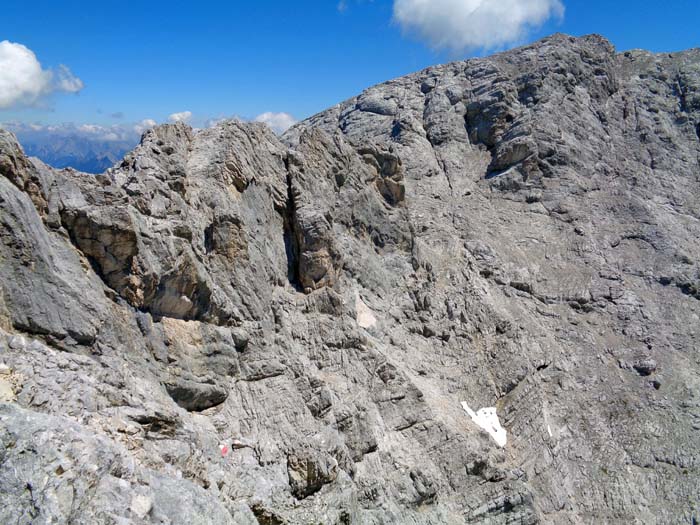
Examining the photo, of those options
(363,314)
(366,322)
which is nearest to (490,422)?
(366,322)

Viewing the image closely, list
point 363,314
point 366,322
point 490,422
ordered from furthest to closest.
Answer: point 363,314 → point 366,322 → point 490,422

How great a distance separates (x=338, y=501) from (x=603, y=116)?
6703cm

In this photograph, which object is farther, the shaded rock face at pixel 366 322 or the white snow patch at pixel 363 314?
the white snow patch at pixel 363 314

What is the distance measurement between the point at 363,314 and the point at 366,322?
0.74 m

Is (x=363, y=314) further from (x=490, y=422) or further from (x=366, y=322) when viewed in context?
(x=490, y=422)

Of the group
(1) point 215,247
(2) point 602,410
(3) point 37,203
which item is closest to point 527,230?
(2) point 602,410

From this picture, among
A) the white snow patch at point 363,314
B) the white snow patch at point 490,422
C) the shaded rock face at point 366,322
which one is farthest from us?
the white snow patch at point 363,314

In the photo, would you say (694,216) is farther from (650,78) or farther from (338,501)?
(338,501)

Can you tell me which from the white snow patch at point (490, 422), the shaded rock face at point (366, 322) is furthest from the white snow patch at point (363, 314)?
the white snow patch at point (490, 422)

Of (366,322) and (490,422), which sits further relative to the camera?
(366,322)

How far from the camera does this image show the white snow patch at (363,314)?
35.8 metres

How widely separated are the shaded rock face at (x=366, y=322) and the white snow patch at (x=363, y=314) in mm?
183

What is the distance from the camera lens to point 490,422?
3559 cm

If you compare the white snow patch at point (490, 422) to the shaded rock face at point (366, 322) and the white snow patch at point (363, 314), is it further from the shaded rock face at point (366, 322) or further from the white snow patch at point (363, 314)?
the white snow patch at point (363, 314)
